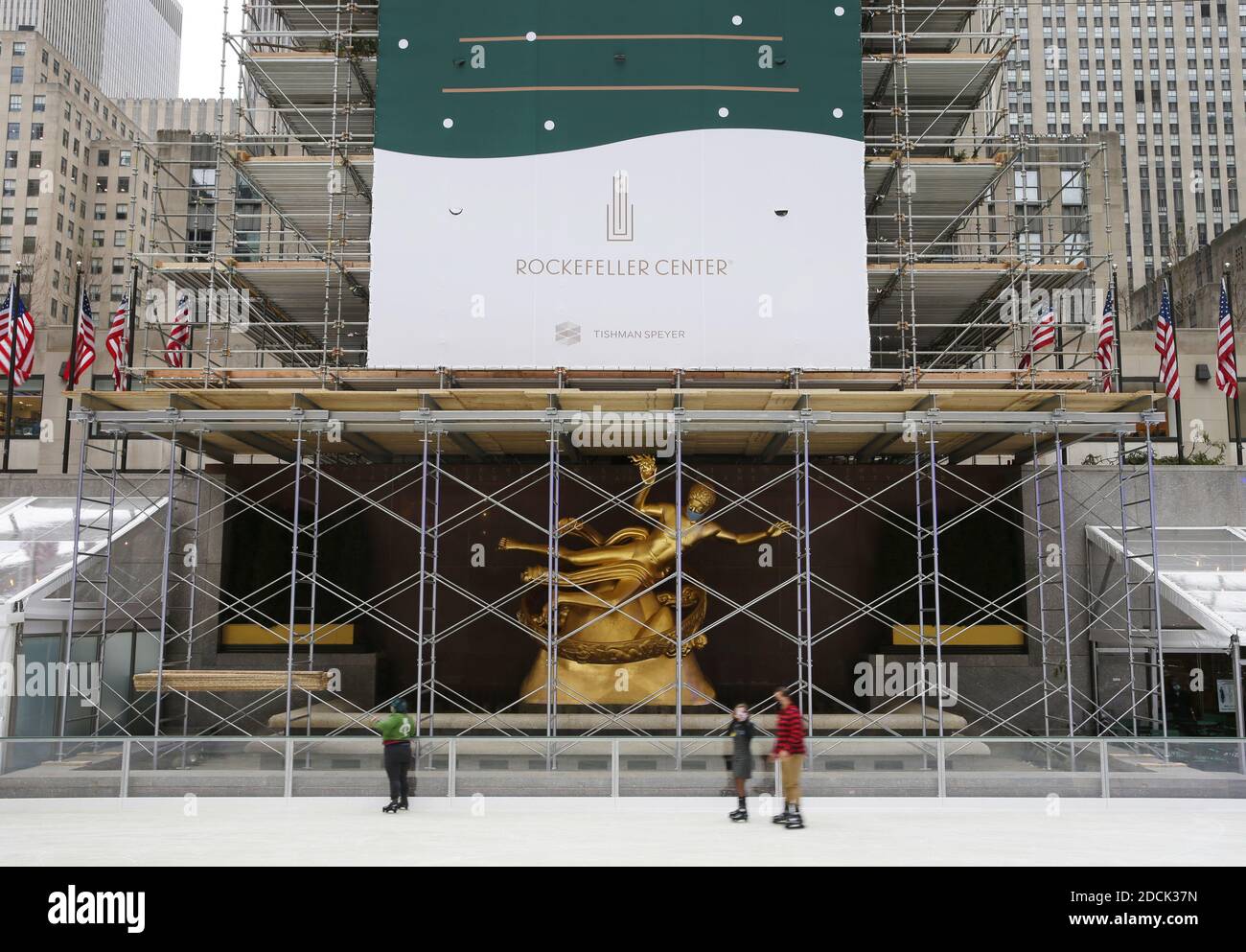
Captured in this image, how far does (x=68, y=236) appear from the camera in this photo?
89.8 metres

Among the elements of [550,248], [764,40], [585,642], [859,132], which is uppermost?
[764,40]

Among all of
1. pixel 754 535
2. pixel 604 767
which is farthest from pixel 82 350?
pixel 604 767

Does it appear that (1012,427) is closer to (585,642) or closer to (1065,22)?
(585,642)

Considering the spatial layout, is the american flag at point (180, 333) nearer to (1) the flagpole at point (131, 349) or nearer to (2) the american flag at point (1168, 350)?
(1) the flagpole at point (131, 349)

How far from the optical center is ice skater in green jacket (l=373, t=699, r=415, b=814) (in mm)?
12625

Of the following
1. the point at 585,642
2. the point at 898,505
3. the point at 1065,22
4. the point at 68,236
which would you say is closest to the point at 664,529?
the point at 585,642

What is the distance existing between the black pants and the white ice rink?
0.96 feet

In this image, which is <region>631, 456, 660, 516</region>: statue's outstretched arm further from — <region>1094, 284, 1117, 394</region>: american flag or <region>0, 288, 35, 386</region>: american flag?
<region>0, 288, 35, 386</region>: american flag

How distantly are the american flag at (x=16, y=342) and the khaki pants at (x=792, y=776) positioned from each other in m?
19.0

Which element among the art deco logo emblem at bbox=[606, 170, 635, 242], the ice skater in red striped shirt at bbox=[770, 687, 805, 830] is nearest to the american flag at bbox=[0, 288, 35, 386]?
the art deco logo emblem at bbox=[606, 170, 635, 242]

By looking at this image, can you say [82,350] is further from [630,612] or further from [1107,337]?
[1107,337]

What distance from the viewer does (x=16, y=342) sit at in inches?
915

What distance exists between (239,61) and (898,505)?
14743 millimetres
